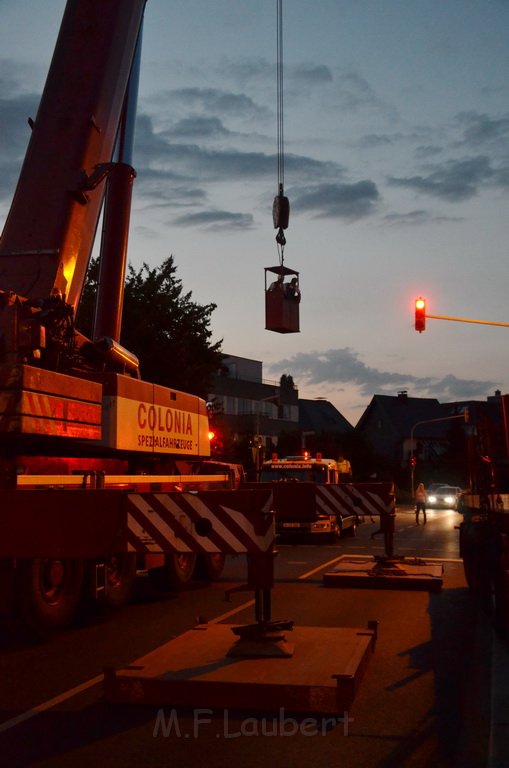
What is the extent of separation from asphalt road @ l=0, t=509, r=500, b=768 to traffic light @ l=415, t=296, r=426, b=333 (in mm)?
16868

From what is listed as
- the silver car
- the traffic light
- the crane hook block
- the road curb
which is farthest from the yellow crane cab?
the silver car

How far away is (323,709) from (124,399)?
4670 millimetres

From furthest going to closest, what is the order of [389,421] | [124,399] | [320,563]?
[389,421]
[320,563]
[124,399]

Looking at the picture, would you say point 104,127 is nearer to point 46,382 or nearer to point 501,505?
point 46,382

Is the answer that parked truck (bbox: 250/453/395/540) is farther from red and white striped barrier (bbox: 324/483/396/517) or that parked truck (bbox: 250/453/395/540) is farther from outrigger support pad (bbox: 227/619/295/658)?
outrigger support pad (bbox: 227/619/295/658)

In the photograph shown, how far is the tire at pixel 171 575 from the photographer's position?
14.2 meters

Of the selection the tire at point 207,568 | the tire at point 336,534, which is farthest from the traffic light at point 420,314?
the tire at point 207,568

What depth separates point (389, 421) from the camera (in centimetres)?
11119

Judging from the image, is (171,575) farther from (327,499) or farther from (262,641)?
(262,641)

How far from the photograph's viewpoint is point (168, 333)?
34375 mm

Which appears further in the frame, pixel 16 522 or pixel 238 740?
pixel 16 522

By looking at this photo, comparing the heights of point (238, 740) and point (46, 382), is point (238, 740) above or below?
below

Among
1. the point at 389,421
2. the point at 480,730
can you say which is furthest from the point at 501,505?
the point at 389,421

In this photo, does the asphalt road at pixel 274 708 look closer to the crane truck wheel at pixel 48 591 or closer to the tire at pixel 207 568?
the crane truck wheel at pixel 48 591
